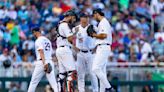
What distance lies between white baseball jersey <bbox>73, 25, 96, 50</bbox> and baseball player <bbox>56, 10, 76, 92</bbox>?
0.87ft

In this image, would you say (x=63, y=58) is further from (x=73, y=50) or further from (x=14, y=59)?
(x=14, y=59)

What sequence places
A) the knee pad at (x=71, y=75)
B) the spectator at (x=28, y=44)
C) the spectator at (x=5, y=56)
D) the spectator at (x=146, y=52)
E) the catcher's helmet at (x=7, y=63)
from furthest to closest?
the spectator at (x=28, y=44) < the spectator at (x=146, y=52) < the spectator at (x=5, y=56) < the catcher's helmet at (x=7, y=63) < the knee pad at (x=71, y=75)

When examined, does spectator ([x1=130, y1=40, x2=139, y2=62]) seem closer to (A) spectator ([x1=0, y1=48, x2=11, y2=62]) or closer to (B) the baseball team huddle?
(A) spectator ([x1=0, y1=48, x2=11, y2=62])

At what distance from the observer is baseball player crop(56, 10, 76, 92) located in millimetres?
22969

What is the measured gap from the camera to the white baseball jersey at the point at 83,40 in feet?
76.5

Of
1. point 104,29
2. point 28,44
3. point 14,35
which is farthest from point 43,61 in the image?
point 14,35

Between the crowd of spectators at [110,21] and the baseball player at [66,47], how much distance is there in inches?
223

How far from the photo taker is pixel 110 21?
3350 cm

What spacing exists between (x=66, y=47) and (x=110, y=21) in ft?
33.9

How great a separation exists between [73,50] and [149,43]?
25.2ft

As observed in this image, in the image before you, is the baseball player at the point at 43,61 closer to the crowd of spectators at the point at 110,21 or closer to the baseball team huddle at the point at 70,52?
the baseball team huddle at the point at 70,52

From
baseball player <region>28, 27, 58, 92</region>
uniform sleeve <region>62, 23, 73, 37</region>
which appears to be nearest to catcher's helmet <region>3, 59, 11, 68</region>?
baseball player <region>28, 27, 58, 92</region>

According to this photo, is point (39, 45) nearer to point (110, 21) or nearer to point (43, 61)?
point (43, 61)

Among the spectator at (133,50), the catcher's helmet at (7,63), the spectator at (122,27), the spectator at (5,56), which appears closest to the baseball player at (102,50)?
the catcher's helmet at (7,63)
